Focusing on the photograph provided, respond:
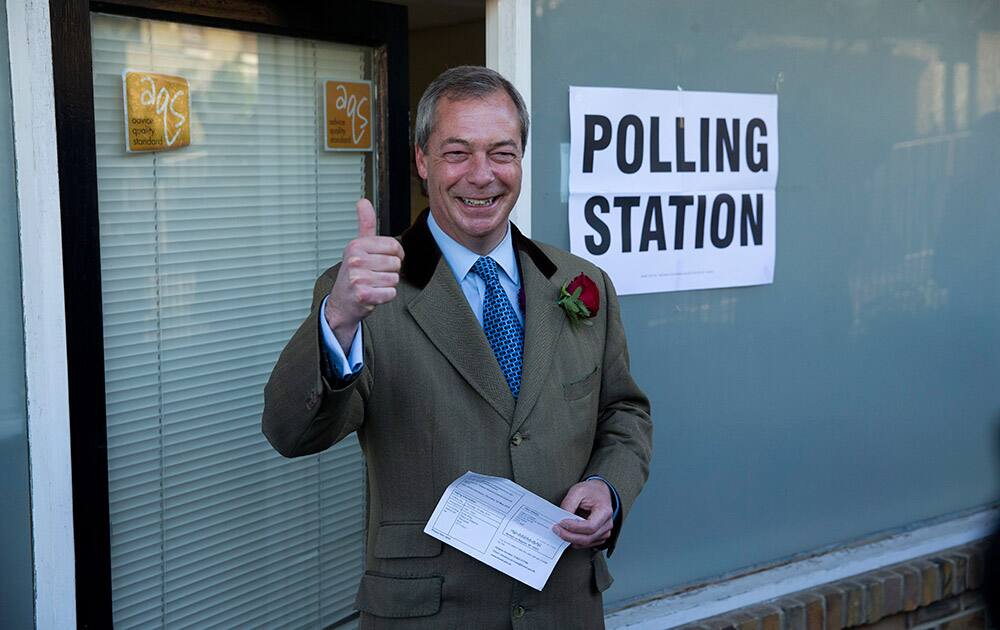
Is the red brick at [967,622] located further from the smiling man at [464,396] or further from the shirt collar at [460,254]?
the shirt collar at [460,254]

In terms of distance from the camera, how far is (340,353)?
6.59 feet

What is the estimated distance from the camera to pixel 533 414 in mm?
2402

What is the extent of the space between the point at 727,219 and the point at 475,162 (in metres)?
2.05

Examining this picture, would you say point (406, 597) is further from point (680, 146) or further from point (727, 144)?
point (727, 144)

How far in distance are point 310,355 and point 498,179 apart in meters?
0.61

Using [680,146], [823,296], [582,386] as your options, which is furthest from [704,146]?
[582,386]

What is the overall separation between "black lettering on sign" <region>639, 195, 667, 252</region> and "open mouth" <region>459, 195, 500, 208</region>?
5.44 ft

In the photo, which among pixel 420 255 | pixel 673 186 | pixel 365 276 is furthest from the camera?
pixel 673 186

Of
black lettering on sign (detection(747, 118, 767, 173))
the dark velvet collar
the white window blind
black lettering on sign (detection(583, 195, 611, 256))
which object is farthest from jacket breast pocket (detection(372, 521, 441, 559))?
black lettering on sign (detection(747, 118, 767, 173))

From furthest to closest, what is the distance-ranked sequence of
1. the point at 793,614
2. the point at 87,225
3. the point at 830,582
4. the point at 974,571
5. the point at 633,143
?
1. the point at 974,571
2. the point at 830,582
3. the point at 793,614
4. the point at 633,143
5. the point at 87,225

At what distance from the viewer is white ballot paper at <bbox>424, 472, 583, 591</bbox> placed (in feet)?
7.53

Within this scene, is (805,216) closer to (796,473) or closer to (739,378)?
(739,378)

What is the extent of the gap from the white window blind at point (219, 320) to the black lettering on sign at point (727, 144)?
1262 millimetres

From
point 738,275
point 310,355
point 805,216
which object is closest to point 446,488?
point 310,355
